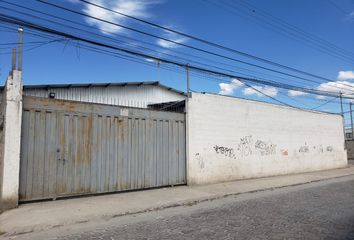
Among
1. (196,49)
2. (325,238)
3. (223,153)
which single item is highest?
(196,49)

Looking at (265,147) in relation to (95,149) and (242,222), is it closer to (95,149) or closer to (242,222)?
(95,149)

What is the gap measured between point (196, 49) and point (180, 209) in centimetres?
652

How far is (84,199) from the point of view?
9500 mm

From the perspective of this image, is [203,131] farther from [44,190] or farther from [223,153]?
[44,190]

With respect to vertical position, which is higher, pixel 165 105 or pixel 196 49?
→ pixel 196 49

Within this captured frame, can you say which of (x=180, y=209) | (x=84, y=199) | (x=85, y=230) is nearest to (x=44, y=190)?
(x=84, y=199)

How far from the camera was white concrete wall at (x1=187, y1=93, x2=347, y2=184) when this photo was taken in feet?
43.4

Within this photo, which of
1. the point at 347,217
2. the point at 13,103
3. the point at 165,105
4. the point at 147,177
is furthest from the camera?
the point at 165,105

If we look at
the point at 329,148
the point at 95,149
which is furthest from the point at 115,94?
the point at 329,148

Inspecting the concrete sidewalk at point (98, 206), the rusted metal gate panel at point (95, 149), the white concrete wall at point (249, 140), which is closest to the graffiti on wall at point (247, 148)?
the white concrete wall at point (249, 140)

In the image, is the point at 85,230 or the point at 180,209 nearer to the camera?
the point at 85,230

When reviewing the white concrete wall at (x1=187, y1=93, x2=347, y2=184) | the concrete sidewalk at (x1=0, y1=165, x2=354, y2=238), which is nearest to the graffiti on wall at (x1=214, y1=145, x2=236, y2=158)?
the white concrete wall at (x1=187, y1=93, x2=347, y2=184)

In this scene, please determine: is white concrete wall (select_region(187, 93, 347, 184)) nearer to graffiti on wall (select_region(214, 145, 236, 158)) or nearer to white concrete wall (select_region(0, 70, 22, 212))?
graffiti on wall (select_region(214, 145, 236, 158))

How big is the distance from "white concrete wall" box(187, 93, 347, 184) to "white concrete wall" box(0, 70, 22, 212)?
6.34 meters
